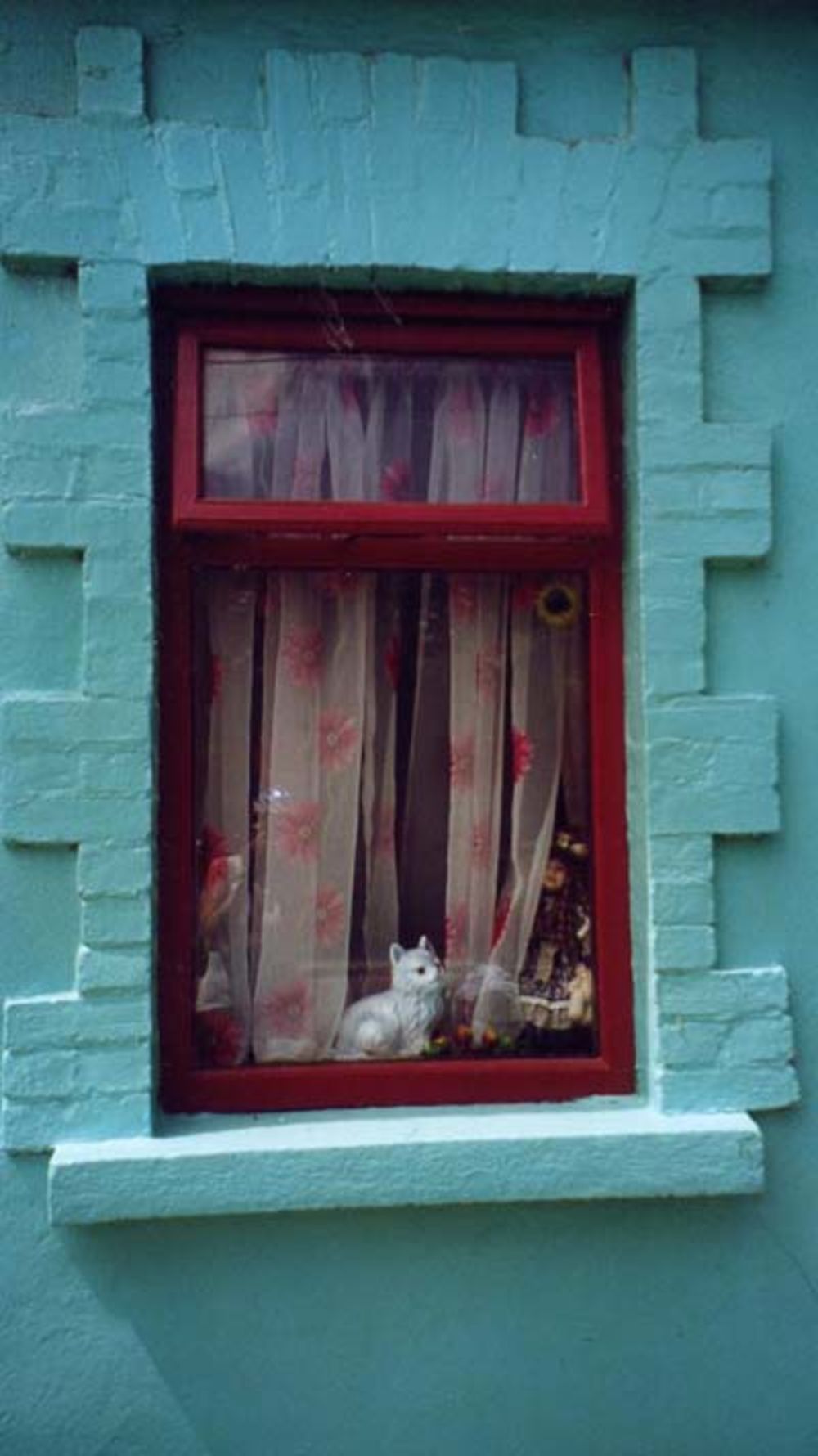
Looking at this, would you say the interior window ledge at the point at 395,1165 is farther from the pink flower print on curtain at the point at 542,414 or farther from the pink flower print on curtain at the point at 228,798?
the pink flower print on curtain at the point at 542,414

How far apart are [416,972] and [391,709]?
0.63 meters

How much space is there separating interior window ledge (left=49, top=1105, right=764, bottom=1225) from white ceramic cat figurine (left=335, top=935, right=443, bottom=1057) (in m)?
0.19

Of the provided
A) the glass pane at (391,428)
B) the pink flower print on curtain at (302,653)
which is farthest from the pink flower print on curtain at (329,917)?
the glass pane at (391,428)

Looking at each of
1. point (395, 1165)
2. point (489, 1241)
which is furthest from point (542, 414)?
point (489, 1241)

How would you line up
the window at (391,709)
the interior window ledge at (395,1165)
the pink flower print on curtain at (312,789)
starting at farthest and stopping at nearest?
the pink flower print on curtain at (312,789) → the window at (391,709) → the interior window ledge at (395,1165)

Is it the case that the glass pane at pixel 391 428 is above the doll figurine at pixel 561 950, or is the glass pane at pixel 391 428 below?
above

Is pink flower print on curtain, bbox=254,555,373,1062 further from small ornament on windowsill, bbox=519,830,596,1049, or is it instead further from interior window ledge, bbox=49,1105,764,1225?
small ornament on windowsill, bbox=519,830,596,1049

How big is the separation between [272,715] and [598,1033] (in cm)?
107

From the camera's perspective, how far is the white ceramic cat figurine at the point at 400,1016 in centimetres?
305

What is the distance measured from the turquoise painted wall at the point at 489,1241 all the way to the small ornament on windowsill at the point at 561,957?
0.35m

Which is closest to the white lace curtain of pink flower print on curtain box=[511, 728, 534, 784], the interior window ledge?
pink flower print on curtain box=[511, 728, 534, 784]

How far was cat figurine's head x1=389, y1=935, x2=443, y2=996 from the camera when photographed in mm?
3070

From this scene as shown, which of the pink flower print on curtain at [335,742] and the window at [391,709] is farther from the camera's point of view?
the pink flower print on curtain at [335,742]

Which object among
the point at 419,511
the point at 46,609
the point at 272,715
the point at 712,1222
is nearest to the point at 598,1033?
the point at 712,1222
